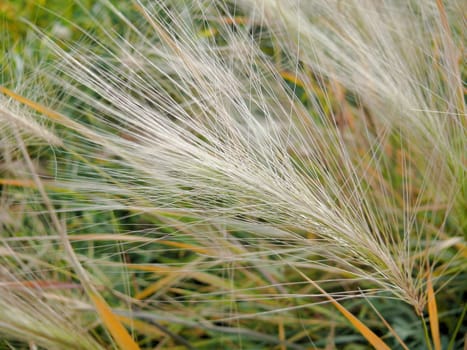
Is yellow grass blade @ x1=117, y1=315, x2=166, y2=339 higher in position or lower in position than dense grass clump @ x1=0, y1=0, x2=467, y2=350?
lower

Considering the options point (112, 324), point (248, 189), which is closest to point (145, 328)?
point (112, 324)

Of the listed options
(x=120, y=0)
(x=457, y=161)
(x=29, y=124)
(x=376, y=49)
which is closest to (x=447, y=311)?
(x=457, y=161)

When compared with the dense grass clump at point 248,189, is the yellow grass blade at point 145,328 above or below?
below

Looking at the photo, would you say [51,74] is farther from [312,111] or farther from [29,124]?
[312,111]

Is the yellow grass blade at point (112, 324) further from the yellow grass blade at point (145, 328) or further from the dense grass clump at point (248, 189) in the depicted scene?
the yellow grass blade at point (145, 328)

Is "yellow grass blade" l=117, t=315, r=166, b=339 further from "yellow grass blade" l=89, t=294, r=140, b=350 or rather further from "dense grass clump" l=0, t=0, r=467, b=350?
"yellow grass blade" l=89, t=294, r=140, b=350

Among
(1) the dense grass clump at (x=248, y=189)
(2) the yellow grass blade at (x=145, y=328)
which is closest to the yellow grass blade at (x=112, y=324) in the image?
(1) the dense grass clump at (x=248, y=189)

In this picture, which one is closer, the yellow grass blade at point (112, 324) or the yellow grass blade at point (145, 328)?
the yellow grass blade at point (112, 324)

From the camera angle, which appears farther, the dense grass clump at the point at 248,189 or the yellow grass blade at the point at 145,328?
the yellow grass blade at the point at 145,328

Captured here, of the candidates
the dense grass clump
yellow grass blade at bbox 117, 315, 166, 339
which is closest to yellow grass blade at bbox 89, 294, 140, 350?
the dense grass clump
